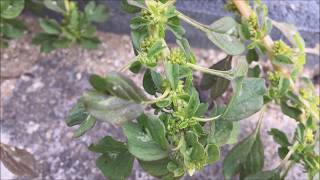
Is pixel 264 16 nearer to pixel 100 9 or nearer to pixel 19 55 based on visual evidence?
pixel 100 9

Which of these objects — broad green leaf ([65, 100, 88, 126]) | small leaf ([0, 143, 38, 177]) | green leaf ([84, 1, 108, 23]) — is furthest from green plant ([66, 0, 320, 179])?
green leaf ([84, 1, 108, 23])

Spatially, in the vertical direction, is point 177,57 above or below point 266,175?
above

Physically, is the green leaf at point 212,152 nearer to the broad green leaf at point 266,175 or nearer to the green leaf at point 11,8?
the broad green leaf at point 266,175

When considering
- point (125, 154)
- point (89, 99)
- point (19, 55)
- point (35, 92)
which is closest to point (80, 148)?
point (35, 92)

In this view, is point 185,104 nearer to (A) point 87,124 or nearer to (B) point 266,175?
(A) point 87,124

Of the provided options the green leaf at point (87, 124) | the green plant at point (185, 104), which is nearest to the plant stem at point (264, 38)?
the green plant at point (185, 104)

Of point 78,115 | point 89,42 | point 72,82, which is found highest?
point 78,115

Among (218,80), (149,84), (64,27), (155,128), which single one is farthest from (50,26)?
(155,128)
